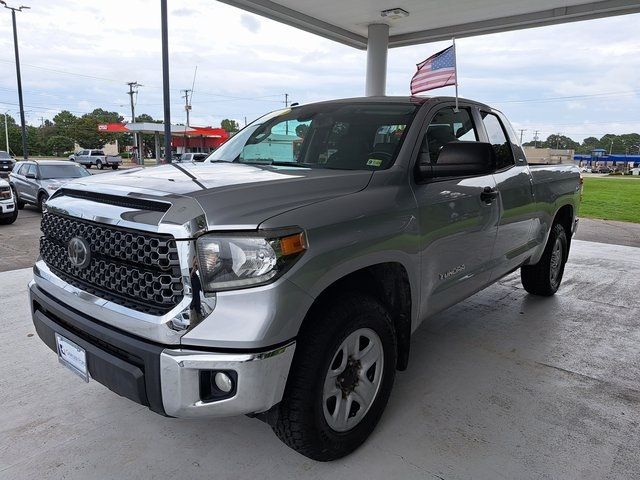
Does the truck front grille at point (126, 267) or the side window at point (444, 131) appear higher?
the side window at point (444, 131)

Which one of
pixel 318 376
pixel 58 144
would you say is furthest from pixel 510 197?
pixel 58 144

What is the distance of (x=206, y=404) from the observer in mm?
1926

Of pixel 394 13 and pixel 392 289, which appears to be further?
pixel 394 13

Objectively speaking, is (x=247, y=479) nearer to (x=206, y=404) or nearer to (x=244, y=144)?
(x=206, y=404)

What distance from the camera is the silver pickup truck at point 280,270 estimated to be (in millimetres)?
1896

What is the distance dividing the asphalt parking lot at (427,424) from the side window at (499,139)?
→ 1.49 metres

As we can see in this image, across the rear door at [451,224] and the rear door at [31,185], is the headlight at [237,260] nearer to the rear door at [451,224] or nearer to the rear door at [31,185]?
the rear door at [451,224]

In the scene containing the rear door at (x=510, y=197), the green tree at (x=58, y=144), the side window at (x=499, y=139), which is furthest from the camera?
the green tree at (x=58, y=144)

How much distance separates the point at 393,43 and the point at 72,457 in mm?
13731

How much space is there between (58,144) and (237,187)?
83.4 meters

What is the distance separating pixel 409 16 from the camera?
37.7 ft

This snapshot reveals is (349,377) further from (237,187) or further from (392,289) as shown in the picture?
(237,187)

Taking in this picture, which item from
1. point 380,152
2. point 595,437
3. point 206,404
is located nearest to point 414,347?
point 595,437

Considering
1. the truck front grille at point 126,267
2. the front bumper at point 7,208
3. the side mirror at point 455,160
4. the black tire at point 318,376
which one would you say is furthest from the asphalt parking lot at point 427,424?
the front bumper at point 7,208
